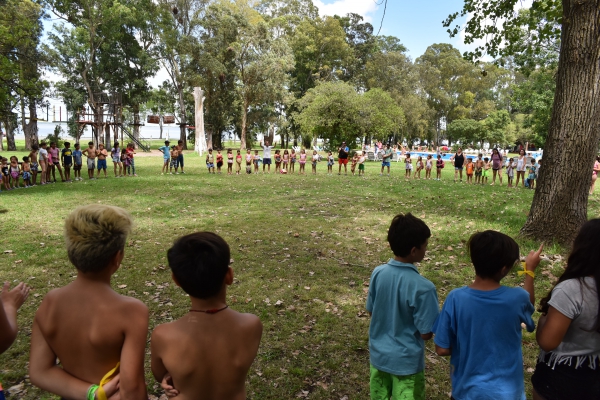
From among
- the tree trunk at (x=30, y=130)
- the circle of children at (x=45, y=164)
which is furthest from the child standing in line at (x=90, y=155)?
the tree trunk at (x=30, y=130)

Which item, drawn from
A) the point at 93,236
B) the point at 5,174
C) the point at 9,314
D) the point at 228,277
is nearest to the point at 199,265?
the point at 228,277

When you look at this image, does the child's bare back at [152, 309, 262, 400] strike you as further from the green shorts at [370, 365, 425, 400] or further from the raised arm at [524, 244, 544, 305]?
the raised arm at [524, 244, 544, 305]

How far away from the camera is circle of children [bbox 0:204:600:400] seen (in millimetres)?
1844

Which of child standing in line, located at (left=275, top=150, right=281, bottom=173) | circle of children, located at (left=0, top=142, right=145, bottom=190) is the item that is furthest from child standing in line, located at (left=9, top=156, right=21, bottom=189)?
child standing in line, located at (left=275, top=150, right=281, bottom=173)

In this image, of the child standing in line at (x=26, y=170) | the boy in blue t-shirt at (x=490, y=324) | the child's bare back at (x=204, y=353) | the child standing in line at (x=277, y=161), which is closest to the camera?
the child's bare back at (x=204, y=353)

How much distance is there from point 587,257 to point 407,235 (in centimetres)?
93

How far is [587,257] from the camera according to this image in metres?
2.05

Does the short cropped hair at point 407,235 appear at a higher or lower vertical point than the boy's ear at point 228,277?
higher

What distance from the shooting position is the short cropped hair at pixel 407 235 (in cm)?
250

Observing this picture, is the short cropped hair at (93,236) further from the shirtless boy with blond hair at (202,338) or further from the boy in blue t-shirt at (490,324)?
the boy in blue t-shirt at (490,324)

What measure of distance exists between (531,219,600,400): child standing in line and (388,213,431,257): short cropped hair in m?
0.75

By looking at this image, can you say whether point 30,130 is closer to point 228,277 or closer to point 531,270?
point 228,277

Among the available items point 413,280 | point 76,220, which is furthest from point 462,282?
point 76,220

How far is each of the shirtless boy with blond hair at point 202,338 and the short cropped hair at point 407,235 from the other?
3.73 ft
